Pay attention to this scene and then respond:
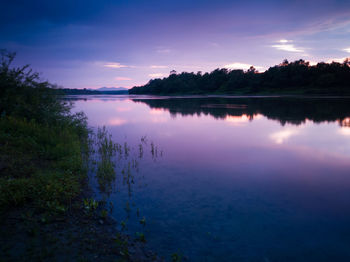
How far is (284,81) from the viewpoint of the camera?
97.7 m

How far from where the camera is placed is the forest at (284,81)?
82062mm

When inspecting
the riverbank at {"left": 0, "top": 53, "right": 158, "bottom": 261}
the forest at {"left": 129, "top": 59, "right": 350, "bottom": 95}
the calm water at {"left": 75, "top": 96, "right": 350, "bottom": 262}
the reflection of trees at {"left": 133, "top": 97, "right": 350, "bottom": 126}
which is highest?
A: the forest at {"left": 129, "top": 59, "right": 350, "bottom": 95}

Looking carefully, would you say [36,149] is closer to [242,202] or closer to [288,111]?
[242,202]

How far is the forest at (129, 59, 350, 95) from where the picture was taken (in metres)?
82.1

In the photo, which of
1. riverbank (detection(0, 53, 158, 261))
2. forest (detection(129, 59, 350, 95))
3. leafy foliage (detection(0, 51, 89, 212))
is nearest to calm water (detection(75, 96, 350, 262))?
riverbank (detection(0, 53, 158, 261))

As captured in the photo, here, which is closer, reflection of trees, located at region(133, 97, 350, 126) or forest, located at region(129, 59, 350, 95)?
reflection of trees, located at region(133, 97, 350, 126)

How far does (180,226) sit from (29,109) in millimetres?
14771

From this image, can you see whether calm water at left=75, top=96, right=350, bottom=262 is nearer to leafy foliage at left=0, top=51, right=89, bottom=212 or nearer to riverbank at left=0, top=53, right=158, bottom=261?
riverbank at left=0, top=53, right=158, bottom=261

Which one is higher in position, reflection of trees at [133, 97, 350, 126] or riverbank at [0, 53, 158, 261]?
reflection of trees at [133, 97, 350, 126]

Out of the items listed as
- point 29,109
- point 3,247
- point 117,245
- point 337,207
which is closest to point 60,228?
point 3,247

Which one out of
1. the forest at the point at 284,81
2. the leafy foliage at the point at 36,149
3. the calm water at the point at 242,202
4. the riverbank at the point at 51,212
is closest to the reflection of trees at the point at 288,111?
the calm water at the point at 242,202

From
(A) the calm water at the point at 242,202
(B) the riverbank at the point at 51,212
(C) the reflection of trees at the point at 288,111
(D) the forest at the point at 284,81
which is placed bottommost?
(A) the calm water at the point at 242,202

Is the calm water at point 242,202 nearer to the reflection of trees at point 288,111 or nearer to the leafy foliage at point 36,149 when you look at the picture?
the leafy foliage at point 36,149

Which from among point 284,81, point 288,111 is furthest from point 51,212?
point 284,81
